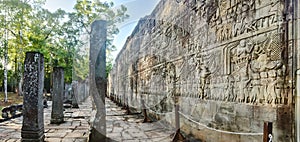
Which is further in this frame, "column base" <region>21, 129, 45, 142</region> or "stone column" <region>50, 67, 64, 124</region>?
"stone column" <region>50, 67, 64, 124</region>

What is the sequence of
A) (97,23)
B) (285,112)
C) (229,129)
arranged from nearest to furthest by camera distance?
1. (285,112)
2. (229,129)
3. (97,23)

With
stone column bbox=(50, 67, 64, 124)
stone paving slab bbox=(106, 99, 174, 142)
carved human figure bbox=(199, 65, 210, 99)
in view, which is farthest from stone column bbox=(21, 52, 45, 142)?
carved human figure bbox=(199, 65, 210, 99)

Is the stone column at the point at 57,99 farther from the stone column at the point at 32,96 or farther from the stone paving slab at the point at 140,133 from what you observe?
the stone column at the point at 32,96

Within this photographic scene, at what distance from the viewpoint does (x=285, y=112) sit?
114 inches

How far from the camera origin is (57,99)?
7.69 meters

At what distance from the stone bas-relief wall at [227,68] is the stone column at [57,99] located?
2967 millimetres

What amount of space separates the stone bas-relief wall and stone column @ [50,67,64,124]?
9.73 feet

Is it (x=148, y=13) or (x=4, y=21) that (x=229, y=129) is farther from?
(x=4, y=21)

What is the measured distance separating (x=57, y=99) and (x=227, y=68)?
551 cm

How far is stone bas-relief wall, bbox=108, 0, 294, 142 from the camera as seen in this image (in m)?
3.04

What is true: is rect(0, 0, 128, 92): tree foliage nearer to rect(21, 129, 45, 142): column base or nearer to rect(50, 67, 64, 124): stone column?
rect(50, 67, 64, 124): stone column

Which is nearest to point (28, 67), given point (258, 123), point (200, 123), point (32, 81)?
point (32, 81)

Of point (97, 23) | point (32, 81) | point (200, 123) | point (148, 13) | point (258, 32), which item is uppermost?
point (148, 13)

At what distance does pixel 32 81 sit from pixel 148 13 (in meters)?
5.64
